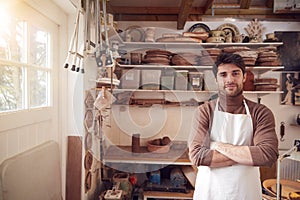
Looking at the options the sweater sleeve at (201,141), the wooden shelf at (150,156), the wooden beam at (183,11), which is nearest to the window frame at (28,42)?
the wooden shelf at (150,156)

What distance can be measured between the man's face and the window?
1.11 m

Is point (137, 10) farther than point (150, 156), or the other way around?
A: point (137, 10)

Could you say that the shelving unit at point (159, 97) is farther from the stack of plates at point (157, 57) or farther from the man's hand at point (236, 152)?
the man's hand at point (236, 152)

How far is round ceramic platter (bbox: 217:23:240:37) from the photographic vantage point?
8.41 ft

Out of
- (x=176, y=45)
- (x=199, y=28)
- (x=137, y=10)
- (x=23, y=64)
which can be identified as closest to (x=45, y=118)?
(x=23, y=64)

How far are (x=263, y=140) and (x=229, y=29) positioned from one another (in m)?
1.52

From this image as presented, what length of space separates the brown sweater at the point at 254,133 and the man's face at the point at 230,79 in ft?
0.15

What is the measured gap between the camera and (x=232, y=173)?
149cm

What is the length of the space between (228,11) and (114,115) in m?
1.63

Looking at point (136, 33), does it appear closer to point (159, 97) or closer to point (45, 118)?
point (159, 97)

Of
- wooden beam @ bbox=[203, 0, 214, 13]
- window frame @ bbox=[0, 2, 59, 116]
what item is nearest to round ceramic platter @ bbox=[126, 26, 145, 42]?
wooden beam @ bbox=[203, 0, 214, 13]

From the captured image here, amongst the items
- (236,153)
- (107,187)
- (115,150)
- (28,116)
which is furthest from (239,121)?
(107,187)

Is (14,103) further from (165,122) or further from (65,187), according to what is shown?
(165,122)

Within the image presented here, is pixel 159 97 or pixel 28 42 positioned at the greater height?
pixel 28 42
